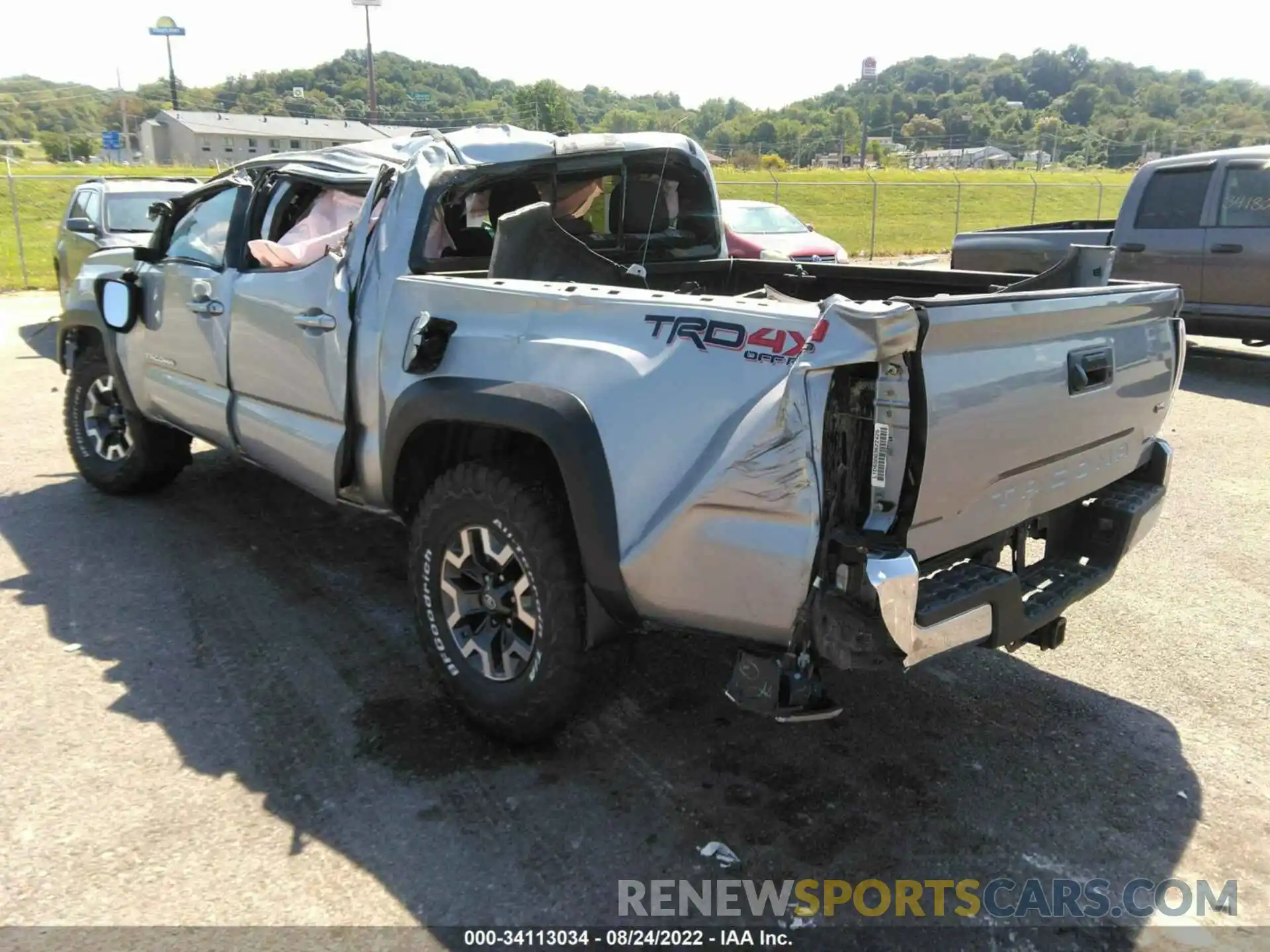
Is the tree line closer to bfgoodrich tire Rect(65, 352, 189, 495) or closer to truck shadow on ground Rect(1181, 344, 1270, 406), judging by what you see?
truck shadow on ground Rect(1181, 344, 1270, 406)

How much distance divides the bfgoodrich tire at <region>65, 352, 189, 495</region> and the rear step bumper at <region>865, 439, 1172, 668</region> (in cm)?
489

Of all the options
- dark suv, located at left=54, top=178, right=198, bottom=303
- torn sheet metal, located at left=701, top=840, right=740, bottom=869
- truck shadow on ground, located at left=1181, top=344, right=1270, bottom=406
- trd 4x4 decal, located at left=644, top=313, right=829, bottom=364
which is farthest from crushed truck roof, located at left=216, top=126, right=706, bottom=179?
dark suv, located at left=54, top=178, right=198, bottom=303

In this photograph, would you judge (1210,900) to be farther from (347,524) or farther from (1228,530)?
(347,524)

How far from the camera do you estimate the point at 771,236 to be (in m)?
15.0

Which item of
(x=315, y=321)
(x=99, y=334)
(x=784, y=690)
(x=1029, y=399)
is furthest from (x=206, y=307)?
(x=1029, y=399)

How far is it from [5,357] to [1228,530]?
38.2 feet

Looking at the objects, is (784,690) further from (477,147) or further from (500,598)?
(477,147)

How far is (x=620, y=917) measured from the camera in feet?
8.73

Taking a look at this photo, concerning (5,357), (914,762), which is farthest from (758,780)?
(5,357)

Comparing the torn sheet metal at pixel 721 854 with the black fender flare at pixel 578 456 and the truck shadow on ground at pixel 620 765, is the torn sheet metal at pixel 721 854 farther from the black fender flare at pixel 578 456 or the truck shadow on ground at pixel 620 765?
the black fender flare at pixel 578 456

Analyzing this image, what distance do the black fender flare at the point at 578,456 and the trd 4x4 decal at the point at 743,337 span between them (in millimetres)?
361

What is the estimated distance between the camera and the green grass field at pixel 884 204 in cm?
2856

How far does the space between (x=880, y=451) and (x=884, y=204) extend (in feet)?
125

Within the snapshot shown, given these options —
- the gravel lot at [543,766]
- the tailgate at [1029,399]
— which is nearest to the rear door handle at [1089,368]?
the tailgate at [1029,399]
